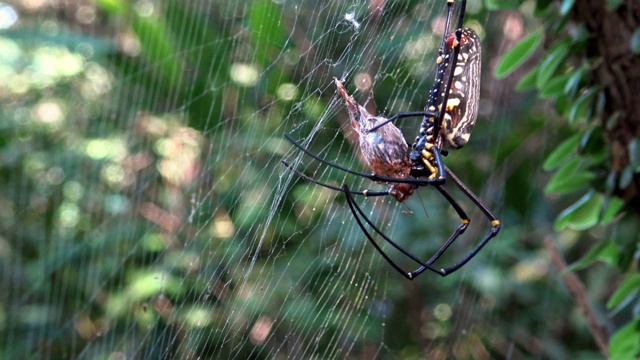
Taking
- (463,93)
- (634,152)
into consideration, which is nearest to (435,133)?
(463,93)

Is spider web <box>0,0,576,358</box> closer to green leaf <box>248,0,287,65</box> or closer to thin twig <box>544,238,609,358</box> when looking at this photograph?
green leaf <box>248,0,287,65</box>

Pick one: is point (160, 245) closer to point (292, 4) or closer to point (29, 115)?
point (292, 4)

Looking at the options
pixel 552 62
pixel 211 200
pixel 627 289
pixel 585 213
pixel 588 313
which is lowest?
pixel 211 200

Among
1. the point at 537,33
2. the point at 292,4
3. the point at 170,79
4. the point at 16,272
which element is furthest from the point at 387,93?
the point at 16,272

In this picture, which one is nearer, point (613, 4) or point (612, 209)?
point (613, 4)

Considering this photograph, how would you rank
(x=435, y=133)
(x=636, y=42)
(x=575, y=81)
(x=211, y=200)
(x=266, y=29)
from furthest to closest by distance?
(x=211, y=200), (x=266, y=29), (x=435, y=133), (x=575, y=81), (x=636, y=42)

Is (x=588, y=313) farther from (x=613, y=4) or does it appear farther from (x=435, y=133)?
(x=613, y=4)

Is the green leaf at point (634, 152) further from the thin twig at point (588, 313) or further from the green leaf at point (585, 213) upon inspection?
the thin twig at point (588, 313)

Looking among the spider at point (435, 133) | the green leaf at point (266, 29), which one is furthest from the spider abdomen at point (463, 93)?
the green leaf at point (266, 29)
